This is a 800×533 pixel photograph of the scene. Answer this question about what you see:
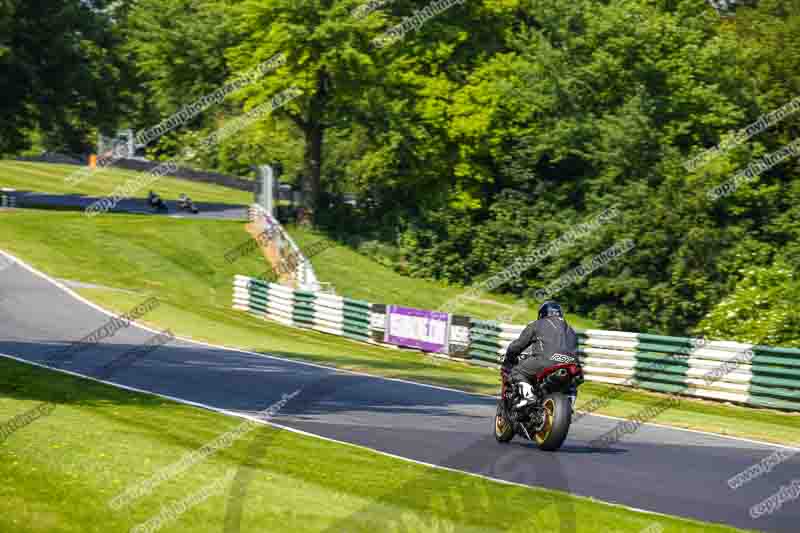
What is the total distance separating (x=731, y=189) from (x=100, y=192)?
38609 mm

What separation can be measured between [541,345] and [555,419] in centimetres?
84

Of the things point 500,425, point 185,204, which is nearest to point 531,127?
point 185,204

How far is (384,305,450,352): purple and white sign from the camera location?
88.6ft

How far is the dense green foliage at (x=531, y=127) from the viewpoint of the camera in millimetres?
42250

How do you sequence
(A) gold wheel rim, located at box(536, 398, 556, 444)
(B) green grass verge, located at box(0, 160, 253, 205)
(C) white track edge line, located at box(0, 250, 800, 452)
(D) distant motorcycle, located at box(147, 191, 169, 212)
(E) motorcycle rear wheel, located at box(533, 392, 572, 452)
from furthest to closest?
(B) green grass verge, located at box(0, 160, 253, 205)
(D) distant motorcycle, located at box(147, 191, 169, 212)
(C) white track edge line, located at box(0, 250, 800, 452)
(A) gold wheel rim, located at box(536, 398, 556, 444)
(E) motorcycle rear wheel, located at box(533, 392, 572, 452)

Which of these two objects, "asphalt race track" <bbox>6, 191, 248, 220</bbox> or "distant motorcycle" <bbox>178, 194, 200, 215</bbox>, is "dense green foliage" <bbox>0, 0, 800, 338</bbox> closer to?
"asphalt race track" <bbox>6, 191, 248, 220</bbox>

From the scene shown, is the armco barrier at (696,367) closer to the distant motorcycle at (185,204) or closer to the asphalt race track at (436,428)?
the asphalt race track at (436,428)

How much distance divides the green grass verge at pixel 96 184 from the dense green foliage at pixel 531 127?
1348 cm

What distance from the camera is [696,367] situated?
21.6 metres

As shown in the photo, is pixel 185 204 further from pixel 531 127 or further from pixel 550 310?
pixel 550 310

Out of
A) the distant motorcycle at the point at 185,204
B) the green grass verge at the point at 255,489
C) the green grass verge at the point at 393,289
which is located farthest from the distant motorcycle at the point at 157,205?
the green grass verge at the point at 255,489

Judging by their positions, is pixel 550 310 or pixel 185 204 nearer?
pixel 550 310

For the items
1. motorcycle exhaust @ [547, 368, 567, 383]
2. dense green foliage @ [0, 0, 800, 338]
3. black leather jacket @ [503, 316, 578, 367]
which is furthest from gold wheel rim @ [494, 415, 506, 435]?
dense green foliage @ [0, 0, 800, 338]

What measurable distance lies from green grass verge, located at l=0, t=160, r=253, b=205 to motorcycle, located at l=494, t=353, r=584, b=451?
180 feet
